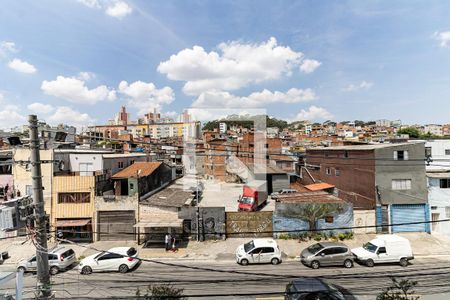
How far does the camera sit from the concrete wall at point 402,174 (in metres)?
23.9

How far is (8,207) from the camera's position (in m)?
7.88

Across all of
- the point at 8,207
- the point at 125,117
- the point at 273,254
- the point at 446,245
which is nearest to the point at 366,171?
the point at 446,245

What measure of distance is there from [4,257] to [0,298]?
640 inches

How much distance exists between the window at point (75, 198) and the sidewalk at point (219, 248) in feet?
11.4

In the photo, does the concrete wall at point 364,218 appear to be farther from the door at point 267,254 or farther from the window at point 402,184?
the door at point 267,254

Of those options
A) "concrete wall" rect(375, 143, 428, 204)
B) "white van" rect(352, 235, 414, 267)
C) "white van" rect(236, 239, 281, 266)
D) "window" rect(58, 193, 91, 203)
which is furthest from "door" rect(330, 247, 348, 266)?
"window" rect(58, 193, 91, 203)

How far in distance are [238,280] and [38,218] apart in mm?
11429

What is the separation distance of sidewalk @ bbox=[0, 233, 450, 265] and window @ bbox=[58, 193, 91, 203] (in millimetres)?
3477

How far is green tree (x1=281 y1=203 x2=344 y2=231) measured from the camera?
23109mm

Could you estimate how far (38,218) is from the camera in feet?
25.4

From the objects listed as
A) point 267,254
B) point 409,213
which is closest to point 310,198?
point 409,213

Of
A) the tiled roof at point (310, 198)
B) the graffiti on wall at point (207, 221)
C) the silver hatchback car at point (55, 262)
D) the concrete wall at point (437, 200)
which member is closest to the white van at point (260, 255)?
the graffiti on wall at point (207, 221)

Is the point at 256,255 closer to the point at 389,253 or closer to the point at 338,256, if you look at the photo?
the point at 338,256

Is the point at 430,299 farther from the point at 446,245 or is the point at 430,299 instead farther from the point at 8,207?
the point at 8,207
